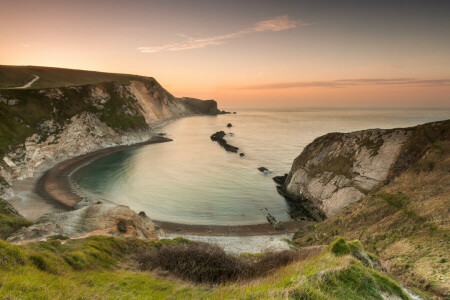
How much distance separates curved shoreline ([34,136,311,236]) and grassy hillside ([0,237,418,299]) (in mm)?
21617

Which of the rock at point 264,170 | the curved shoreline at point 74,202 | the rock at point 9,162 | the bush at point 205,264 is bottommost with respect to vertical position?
the curved shoreline at point 74,202

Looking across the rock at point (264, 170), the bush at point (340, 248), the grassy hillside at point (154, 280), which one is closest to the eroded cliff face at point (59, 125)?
the grassy hillside at point (154, 280)

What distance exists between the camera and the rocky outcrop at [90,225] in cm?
1912

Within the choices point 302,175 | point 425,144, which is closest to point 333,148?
point 302,175

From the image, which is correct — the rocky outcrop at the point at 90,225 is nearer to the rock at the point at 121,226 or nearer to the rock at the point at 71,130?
the rock at the point at 121,226

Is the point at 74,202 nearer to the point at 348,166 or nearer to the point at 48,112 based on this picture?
the point at 48,112

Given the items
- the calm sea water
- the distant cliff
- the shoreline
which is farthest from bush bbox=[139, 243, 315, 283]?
the distant cliff

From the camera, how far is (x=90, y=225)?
21922mm

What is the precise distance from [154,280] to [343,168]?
118 ft

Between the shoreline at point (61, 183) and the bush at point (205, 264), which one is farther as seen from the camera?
the shoreline at point (61, 183)

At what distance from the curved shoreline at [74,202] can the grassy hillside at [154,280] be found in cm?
2162

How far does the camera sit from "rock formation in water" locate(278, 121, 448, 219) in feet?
111

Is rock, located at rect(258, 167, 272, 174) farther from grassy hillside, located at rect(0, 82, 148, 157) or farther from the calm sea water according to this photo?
grassy hillside, located at rect(0, 82, 148, 157)

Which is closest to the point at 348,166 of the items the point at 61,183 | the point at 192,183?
the point at 192,183
